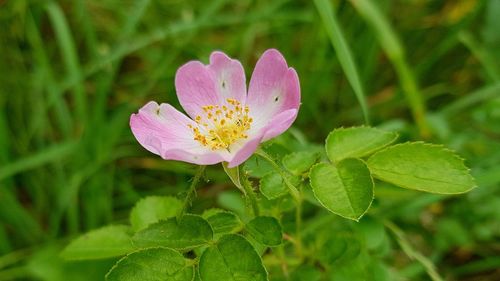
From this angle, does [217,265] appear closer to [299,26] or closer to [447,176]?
[447,176]

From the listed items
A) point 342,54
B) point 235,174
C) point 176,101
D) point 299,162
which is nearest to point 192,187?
point 235,174

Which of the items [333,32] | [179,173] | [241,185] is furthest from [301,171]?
[179,173]

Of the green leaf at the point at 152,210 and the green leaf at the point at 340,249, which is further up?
the green leaf at the point at 152,210

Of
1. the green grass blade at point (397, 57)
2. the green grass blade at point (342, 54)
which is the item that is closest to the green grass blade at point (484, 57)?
the green grass blade at point (397, 57)

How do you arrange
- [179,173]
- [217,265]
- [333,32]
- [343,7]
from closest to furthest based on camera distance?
[217,265] < [333,32] < [179,173] < [343,7]

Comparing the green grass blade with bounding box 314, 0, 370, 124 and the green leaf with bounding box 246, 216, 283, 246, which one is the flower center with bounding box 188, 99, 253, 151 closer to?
the green leaf with bounding box 246, 216, 283, 246

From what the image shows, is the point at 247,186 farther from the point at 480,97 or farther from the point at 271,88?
the point at 480,97

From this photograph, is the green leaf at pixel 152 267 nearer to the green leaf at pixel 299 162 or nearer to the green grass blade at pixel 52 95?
the green leaf at pixel 299 162
